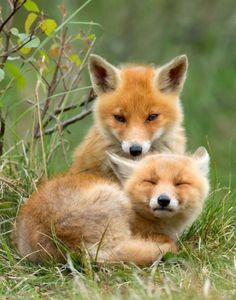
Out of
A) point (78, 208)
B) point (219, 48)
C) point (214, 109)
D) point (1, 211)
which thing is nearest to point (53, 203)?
point (78, 208)

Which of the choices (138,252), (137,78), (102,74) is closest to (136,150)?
(137,78)

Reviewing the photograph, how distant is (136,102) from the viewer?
7715 mm

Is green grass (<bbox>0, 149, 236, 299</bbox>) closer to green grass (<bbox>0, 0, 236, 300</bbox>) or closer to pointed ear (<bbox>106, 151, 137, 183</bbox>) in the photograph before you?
green grass (<bbox>0, 0, 236, 300</bbox>)

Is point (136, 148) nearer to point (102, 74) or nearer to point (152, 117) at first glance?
point (152, 117)

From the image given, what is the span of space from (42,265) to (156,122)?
5.67 ft

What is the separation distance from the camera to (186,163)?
6.85m

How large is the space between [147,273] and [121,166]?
1.04 meters

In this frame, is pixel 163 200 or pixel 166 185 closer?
pixel 163 200

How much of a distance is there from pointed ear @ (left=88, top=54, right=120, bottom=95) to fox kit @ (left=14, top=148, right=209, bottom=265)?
119 cm

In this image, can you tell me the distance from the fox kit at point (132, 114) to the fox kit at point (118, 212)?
2.38 ft

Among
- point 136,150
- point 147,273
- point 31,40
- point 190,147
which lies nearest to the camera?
point 147,273

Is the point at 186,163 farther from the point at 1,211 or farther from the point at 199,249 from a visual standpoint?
the point at 1,211

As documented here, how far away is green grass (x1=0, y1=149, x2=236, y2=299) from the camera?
5789mm

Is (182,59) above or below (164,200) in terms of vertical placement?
above
